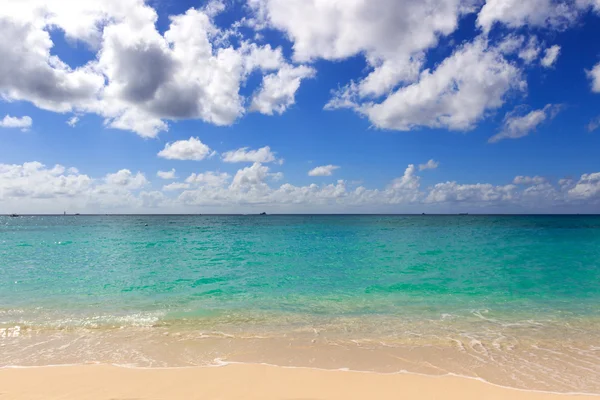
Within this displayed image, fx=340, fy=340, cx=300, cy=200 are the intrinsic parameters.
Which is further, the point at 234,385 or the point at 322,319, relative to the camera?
the point at 322,319

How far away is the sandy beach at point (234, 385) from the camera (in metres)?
6.05

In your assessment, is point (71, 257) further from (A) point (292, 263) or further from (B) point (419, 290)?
(B) point (419, 290)

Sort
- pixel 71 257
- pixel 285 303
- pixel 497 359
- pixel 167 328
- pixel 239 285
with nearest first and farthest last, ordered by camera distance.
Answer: pixel 497 359 → pixel 167 328 → pixel 285 303 → pixel 239 285 → pixel 71 257

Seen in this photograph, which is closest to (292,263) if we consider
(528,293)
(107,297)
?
(107,297)

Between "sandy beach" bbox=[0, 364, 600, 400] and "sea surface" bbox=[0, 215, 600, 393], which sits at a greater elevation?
"sandy beach" bbox=[0, 364, 600, 400]

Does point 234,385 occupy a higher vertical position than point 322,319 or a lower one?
higher

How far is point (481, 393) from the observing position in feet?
20.2

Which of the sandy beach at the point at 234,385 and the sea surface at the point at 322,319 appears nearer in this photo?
the sandy beach at the point at 234,385

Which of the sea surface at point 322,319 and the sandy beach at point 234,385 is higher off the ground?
the sandy beach at point 234,385

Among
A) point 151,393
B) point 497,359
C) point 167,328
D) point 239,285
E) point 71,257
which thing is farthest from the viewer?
point 71,257

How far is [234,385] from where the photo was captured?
6477 mm

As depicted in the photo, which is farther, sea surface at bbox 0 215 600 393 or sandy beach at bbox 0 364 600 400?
sea surface at bbox 0 215 600 393

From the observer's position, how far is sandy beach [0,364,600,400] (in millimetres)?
6051

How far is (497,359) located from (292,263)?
1743 cm
